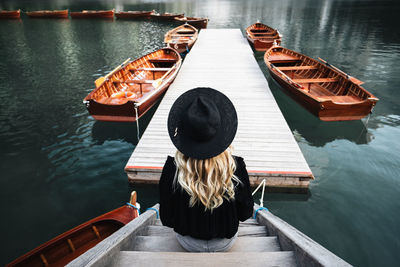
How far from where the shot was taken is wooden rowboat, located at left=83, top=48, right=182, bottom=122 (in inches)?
289

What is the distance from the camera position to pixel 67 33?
2578 centimetres

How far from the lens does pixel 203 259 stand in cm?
192

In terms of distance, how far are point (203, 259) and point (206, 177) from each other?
0.69 meters

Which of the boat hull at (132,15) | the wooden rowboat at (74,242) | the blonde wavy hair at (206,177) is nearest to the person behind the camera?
the blonde wavy hair at (206,177)

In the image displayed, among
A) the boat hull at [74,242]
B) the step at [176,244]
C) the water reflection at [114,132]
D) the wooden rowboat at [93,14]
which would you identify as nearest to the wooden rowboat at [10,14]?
the wooden rowboat at [93,14]

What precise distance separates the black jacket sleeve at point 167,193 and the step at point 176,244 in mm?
465

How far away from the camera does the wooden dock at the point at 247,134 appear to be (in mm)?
5332

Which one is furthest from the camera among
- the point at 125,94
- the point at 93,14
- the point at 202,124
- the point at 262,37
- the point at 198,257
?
the point at 93,14

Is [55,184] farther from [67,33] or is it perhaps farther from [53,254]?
[67,33]

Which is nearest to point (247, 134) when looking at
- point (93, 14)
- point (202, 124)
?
point (202, 124)

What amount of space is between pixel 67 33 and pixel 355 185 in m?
29.6

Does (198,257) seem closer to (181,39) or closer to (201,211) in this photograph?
(201,211)

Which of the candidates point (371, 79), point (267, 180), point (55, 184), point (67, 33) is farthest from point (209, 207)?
point (67, 33)

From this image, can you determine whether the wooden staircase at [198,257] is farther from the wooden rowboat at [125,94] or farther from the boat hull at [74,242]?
the wooden rowboat at [125,94]
